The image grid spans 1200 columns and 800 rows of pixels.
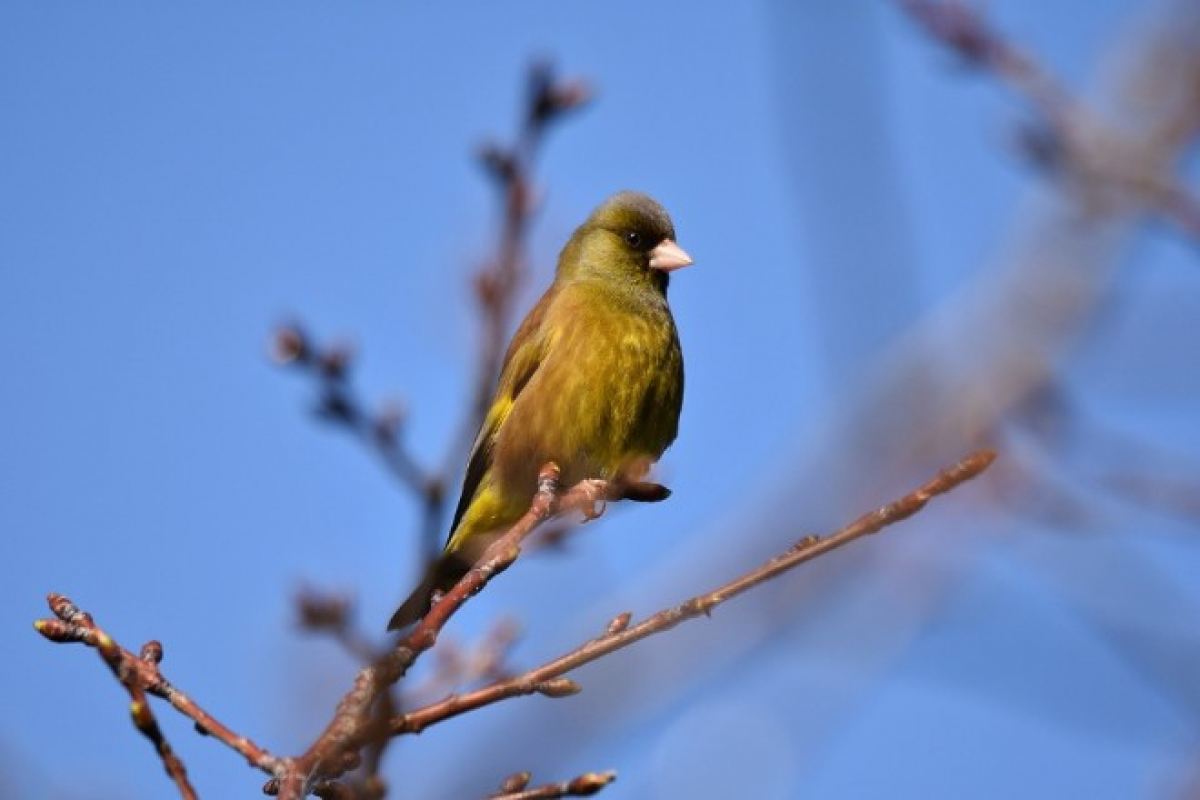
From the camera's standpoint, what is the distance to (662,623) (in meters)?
2.25

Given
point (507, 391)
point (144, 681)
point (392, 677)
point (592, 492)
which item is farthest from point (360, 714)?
point (507, 391)

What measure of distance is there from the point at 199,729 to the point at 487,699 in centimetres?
45

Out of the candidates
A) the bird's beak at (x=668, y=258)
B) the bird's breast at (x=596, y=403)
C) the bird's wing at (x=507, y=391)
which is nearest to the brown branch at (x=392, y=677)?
the bird's breast at (x=596, y=403)

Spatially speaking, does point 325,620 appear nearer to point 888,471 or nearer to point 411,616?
point 411,616

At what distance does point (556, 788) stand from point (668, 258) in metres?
3.77

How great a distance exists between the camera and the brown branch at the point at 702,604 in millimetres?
2133

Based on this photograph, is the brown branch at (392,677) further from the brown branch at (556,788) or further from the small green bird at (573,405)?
the small green bird at (573,405)

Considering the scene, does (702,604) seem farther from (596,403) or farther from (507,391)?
(507,391)

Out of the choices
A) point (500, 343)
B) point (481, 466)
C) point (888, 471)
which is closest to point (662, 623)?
point (500, 343)

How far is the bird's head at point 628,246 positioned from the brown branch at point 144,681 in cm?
Result: 362

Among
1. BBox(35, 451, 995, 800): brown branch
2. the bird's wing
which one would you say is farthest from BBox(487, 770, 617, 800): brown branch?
the bird's wing

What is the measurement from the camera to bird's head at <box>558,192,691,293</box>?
225 inches

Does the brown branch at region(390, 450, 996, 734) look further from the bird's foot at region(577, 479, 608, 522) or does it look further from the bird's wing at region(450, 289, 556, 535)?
the bird's wing at region(450, 289, 556, 535)

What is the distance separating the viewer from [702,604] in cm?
225
